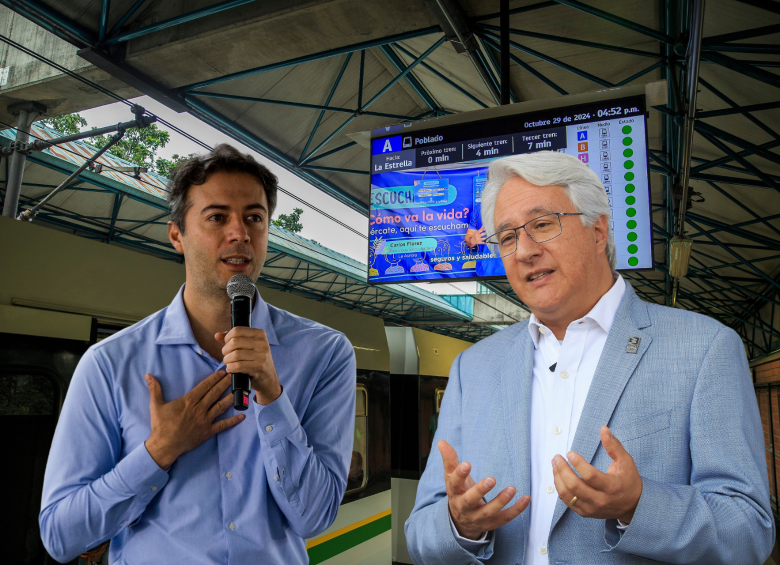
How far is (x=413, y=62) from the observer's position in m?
5.68

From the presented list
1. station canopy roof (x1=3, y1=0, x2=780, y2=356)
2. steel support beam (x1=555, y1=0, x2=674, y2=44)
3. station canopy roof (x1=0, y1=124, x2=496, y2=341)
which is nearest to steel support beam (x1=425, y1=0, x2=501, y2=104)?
station canopy roof (x1=3, y1=0, x2=780, y2=356)

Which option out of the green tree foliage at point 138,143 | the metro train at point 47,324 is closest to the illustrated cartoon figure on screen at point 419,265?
the metro train at point 47,324

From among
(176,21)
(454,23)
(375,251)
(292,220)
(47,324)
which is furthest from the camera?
(292,220)

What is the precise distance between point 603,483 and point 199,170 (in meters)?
1.61

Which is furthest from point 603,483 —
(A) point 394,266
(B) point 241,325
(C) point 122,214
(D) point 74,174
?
(C) point 122,214

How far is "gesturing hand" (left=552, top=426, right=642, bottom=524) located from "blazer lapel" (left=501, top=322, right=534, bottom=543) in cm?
30

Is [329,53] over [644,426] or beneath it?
over

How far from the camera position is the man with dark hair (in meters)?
1.60

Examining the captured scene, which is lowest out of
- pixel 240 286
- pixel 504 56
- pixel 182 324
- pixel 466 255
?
pixel 182 324

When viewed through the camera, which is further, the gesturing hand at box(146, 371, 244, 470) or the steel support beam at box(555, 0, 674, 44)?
the steel support beam at box(555, 0, 674, 44)

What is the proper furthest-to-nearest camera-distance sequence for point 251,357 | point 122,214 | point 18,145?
point 122,214 < point 18,145 < point 251,357

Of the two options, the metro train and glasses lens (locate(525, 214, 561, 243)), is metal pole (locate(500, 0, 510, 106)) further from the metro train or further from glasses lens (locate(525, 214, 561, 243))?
glasses lens (locate(525, 214, 561, 243))

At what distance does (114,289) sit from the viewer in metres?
3.48

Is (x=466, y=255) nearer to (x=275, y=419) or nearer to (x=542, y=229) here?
(x=542, y=229)
